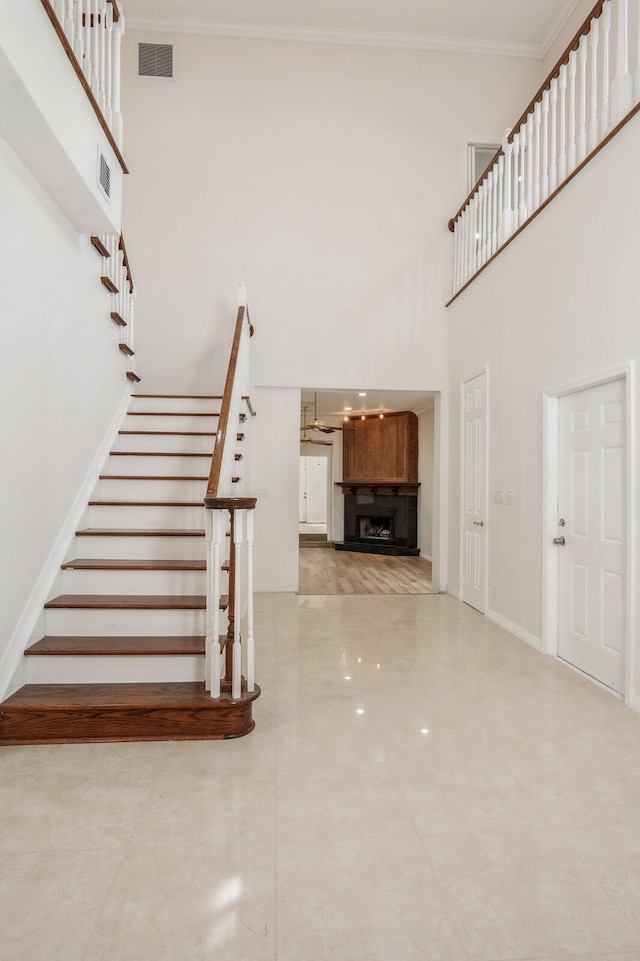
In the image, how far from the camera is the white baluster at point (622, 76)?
3207 millimetres

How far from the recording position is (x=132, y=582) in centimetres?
335

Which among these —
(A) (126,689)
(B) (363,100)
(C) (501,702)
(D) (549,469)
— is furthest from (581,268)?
(B) (363,100)

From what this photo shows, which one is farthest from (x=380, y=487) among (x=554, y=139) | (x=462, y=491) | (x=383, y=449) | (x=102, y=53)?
(x=102, y=53)

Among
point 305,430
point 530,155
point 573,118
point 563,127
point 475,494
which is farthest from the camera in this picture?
point 305,430

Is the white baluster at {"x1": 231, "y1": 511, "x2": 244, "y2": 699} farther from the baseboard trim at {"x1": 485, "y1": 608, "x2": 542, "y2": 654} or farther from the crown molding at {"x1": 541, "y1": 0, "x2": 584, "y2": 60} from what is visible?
the crown molding at {"x1": 541, "y1": 0, "x2": 584, "y2": 60}

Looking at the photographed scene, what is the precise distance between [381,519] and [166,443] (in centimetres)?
660

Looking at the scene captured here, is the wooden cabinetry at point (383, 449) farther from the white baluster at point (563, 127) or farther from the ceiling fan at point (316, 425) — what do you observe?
the white baluster at point (563, 127)

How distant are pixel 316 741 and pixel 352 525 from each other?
8.15 meters

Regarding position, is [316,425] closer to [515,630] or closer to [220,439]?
[515,630]

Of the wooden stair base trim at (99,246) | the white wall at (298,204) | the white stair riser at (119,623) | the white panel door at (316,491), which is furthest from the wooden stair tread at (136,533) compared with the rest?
the white panel door at (316,491)

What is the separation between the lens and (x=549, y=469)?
159 inches

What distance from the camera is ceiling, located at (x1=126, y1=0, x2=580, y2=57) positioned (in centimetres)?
617

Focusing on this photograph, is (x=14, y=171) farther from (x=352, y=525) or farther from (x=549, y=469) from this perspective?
(x=352, y=525)

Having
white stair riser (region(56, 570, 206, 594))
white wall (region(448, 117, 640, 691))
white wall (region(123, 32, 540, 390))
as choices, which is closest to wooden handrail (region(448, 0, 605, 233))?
white wall (region(448, 117, 640, 691))
